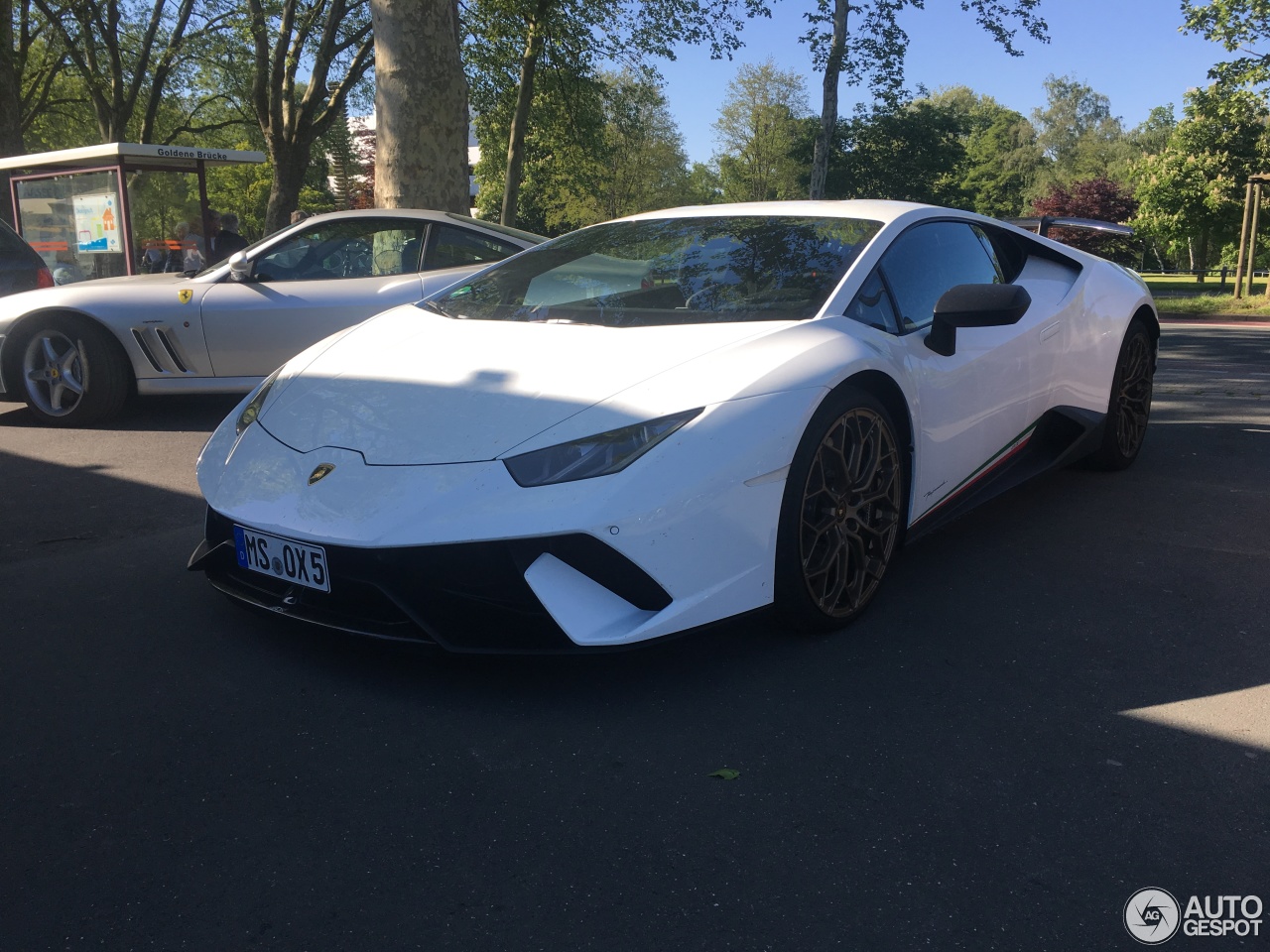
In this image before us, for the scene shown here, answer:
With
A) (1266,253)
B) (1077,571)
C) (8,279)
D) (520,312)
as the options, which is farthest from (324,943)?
(1266,253)

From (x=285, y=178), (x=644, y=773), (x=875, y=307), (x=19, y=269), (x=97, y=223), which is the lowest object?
(x=644, y=773)

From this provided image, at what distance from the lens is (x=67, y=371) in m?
6.46

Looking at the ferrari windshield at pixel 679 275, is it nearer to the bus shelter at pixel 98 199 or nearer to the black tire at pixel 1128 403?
the black tire at pixel 1128 403

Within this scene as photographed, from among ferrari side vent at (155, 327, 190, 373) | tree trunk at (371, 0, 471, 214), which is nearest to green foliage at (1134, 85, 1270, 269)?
tree trunk at (371, 0, 471, 214)

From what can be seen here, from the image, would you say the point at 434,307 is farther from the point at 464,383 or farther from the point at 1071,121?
the point at 1071,121

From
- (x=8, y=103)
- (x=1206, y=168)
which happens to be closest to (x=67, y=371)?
(x=8, y=103)

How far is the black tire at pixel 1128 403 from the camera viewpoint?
4.96m

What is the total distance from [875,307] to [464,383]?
1331 millimetres

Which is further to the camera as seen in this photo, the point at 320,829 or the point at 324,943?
the point at 320,829

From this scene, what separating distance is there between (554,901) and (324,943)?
1.30ft

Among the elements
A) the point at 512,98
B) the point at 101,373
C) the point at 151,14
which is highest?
the point at 151,14

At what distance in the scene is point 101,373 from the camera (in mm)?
6391

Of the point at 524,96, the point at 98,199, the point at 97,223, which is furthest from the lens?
the point at 524,96

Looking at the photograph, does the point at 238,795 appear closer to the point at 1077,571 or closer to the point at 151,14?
the point at 1077,571
